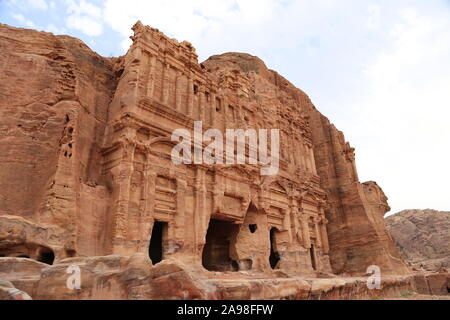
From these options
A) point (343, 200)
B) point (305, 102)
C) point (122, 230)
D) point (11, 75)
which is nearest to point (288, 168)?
point (343, 200)

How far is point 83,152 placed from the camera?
11250mm

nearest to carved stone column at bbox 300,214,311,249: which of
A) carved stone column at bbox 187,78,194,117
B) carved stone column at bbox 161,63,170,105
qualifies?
carved stone column at bbox 187,78,194,117

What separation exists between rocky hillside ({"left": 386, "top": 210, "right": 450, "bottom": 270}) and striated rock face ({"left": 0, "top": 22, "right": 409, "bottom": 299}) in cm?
1479

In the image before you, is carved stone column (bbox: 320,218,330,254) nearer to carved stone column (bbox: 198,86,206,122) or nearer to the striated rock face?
the striated rock face

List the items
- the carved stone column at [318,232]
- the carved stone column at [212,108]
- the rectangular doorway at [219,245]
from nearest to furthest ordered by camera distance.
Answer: the rectangular doorway at [219,245], the carved stone column at [212,108], the carved stone column at [318,232]

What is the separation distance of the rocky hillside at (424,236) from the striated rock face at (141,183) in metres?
14.8

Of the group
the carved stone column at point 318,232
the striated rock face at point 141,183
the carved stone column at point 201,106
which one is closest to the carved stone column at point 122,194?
the striated rock face at point 141,183

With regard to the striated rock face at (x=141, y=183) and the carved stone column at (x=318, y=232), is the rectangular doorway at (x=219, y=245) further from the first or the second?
the carved stone column at (x=318, y=232)

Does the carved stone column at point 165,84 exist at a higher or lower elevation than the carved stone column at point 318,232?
higher

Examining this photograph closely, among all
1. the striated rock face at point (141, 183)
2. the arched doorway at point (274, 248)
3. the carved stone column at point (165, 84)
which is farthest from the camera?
the arched doorway at point (274, 248)

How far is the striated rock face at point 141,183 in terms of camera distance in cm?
830

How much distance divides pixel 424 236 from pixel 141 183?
3424cm

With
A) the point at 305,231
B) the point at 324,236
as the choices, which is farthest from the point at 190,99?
the point at 324,236

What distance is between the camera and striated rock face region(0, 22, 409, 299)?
27.2 ft
